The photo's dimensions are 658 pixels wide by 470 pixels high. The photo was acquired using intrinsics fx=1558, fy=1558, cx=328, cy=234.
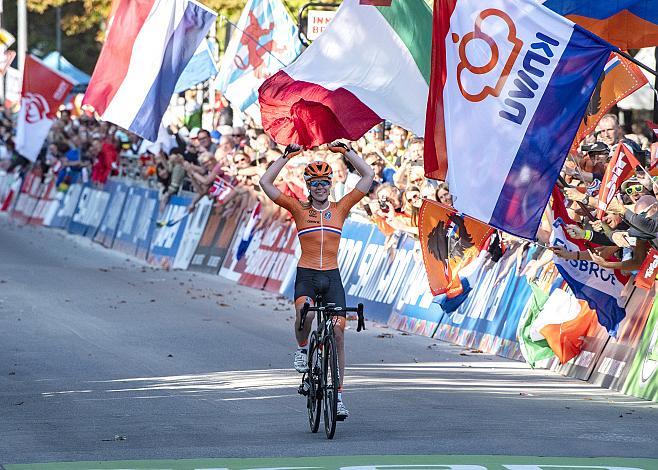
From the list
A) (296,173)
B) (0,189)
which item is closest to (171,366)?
(296,173)

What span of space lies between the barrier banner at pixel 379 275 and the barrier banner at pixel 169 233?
7.53 metres

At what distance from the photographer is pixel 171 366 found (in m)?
14.8

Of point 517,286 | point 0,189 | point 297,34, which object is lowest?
point 0,189

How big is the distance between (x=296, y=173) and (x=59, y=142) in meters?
17.0

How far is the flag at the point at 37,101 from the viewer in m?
34.3

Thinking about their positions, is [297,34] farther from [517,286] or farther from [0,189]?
[0,189]

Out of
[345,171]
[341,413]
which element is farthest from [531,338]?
[345,171]

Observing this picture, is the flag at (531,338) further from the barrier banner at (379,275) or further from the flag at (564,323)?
the barrier banner at (379,275)

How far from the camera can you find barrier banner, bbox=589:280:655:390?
13.4m

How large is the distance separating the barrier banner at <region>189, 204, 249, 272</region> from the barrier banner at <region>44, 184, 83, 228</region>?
33.5 ft

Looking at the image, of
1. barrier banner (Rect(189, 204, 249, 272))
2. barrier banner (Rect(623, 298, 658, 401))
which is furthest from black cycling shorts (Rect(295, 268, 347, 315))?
barrier banner (Rect(189, 204, 249, 272))

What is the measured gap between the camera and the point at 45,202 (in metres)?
39.1

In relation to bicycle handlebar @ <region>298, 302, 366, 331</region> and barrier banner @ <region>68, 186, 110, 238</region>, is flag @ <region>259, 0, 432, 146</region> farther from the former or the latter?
barrier banner @ <region>68, 186, 110, 238</region>

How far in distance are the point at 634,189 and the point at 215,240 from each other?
1412 centimetres
